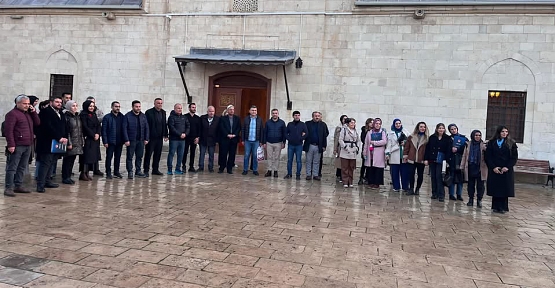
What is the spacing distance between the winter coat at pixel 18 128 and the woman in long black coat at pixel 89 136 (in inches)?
58.6

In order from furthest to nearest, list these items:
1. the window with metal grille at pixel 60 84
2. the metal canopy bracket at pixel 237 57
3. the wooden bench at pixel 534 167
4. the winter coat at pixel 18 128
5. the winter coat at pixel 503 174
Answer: the window with metal grille at pixel 60 84 → the metal canopy bracket at pixel 237 57 → the wooden bench at pixel 534 167 → the winter coat at pixel 503 174 → the winter coat at pixel 18 128

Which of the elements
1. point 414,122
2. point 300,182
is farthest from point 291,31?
point 300,182

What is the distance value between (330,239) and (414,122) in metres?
9.22

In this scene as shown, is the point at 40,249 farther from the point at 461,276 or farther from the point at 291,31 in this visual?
the point at 291,31

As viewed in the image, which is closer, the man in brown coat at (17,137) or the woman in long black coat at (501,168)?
the man in brown coat at (17,137)

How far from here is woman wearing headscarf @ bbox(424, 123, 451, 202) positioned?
30.7 feet

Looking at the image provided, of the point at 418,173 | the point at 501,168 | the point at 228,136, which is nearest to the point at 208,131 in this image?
the point at 228,136

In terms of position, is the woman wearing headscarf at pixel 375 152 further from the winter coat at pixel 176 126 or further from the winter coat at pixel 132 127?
the winter coat at pixel 132 127

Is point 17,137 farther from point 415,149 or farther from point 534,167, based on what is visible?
point 534,167

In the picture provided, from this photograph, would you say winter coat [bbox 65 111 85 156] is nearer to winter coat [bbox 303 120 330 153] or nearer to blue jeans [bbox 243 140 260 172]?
blue jeans [bbox 243 140 260 172]

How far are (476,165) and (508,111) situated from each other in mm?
5664

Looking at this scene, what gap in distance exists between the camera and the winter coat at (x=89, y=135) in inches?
355

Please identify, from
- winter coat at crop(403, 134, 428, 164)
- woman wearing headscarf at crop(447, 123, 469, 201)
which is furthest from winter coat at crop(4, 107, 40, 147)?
woman wearing headscarf at crop(447, 123, 469, 201)

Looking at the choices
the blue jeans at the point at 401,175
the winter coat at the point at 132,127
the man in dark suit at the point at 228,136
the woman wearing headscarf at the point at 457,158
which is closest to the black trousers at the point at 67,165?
the winter coat at the point at 132,127
